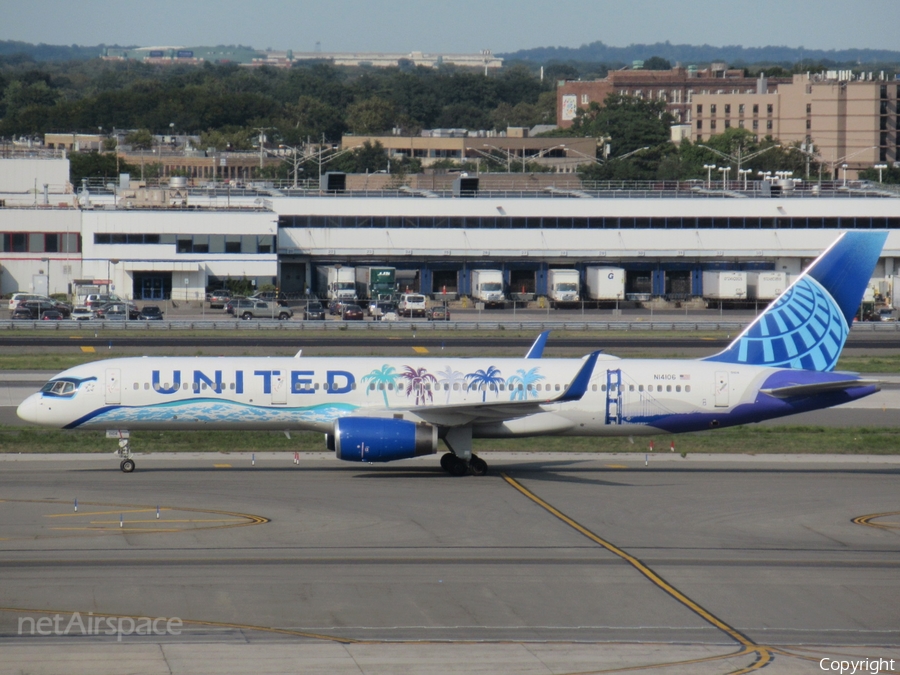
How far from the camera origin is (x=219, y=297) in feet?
351

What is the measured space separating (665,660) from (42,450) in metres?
29.0

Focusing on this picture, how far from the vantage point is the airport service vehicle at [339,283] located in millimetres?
109250

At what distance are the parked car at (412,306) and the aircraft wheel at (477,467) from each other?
60224 millimetres

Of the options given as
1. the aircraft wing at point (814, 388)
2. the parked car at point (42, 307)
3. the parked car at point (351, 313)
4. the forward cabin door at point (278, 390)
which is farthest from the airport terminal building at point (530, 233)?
the aircraft wing at point (814, 388)

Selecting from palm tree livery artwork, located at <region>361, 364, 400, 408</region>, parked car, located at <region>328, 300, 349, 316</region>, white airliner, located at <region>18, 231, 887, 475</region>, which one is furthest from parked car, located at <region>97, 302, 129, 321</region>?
palm tree livery artwork, located at <region>361, 364, 400, 408</region>

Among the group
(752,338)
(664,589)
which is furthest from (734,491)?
(664,589)

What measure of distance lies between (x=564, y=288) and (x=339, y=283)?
22.3 m

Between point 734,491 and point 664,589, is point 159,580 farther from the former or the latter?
point 734,491

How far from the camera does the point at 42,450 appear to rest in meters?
42.3

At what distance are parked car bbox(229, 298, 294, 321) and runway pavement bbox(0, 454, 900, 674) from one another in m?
56.1

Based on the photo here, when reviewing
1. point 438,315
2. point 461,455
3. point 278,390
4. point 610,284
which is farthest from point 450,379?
point 610,284

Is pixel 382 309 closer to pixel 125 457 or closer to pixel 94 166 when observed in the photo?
pixel 125 457

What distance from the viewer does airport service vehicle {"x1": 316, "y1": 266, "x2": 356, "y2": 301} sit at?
10925 cm

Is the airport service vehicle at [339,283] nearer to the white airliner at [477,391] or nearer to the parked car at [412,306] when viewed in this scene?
the parked car at [412,306]
